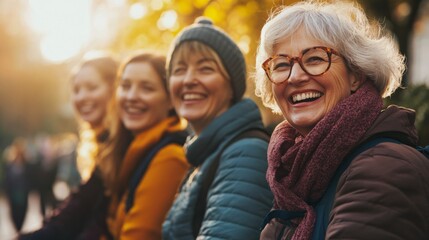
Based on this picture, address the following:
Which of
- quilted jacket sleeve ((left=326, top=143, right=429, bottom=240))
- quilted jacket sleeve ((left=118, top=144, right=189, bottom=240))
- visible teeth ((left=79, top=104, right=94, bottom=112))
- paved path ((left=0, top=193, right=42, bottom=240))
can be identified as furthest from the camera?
paved path ((left=0, top=193, right=42, bottom=240))


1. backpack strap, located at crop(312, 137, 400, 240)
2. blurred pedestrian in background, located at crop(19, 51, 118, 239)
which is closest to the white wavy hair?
backpack strap, located at crop(312, 137, 400, 240)

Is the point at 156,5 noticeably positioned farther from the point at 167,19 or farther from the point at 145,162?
the point at 145,162

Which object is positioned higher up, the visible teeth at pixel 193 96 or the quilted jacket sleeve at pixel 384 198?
the visible teeth at pixel 193 96

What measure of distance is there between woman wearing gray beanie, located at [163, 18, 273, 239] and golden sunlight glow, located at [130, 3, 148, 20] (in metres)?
5.57

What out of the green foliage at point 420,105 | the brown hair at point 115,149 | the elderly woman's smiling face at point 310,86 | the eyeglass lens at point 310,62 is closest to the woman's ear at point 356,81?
the elderly woman's smiling face at point 310,86

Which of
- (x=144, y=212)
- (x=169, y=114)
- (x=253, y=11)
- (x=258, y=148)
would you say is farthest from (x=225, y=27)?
(x=258, y=148)

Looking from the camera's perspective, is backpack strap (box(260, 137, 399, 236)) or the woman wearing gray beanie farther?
the woman wearing gray beanie

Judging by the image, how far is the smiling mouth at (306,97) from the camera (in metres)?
2.66

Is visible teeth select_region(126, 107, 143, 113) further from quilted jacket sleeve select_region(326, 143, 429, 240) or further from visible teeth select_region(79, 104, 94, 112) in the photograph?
quilted jacket sleeve select_region(326, 143, 429, 240)

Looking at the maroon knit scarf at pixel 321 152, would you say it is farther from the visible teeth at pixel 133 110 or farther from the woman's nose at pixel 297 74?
the visible teeth at pixel 133 110

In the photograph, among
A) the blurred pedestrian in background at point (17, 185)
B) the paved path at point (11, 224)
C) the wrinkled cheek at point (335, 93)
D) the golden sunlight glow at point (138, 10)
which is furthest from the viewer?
the paved path at point (11, 224)

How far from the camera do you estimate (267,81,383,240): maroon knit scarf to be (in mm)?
2334

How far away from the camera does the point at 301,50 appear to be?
266 centimetres

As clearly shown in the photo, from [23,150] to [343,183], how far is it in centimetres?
1238
